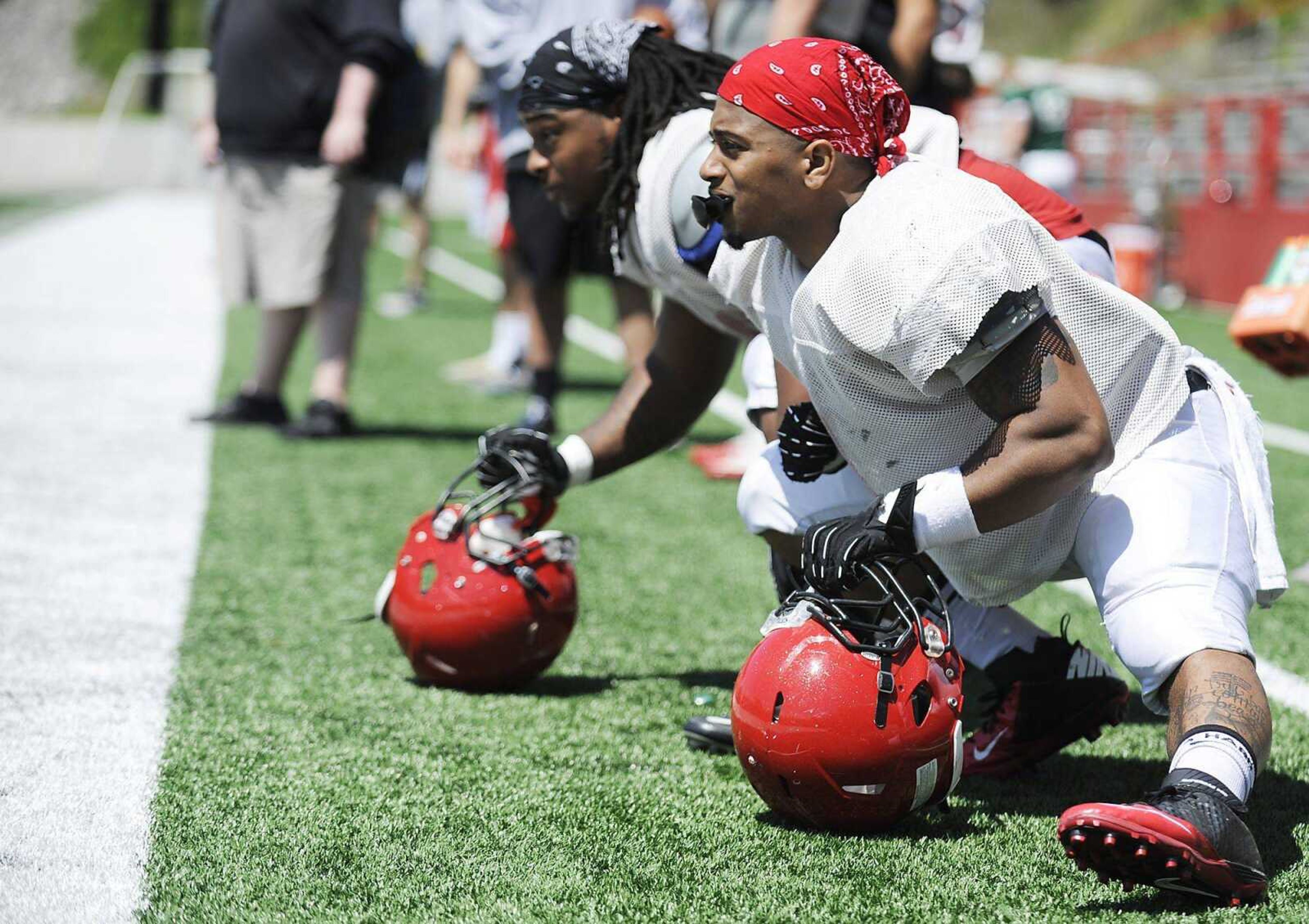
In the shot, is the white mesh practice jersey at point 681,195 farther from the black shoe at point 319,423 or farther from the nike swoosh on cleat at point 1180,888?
the black shoe at point 319,423

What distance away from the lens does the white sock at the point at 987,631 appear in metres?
2.88

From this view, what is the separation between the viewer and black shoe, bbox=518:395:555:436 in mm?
5570

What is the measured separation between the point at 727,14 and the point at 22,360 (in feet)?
14.9

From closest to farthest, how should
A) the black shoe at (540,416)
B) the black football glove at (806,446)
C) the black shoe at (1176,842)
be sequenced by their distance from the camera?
the black shoe at (1176,842) < the black football glove at (806,446) < the black shoe at (540,416)

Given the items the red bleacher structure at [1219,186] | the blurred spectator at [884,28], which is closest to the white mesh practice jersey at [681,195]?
the blurred spectator at [884,28]

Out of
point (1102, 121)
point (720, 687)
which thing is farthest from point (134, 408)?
point (1102, 121)

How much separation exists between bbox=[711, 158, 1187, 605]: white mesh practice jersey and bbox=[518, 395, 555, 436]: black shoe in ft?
9.70

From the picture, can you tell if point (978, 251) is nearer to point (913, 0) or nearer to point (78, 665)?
point (78, 665)

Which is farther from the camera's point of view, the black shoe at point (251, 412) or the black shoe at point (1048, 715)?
the black shoe at point (251, 412)

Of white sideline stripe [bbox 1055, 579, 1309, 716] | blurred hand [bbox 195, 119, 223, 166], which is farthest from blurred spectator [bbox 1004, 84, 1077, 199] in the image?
white sideline stripe [bbox 1055, 579, 1309, 716]

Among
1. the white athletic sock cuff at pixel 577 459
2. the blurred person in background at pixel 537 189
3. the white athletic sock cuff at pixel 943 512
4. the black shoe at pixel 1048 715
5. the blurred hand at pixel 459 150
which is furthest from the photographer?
the blurred hand at pixel 459 150

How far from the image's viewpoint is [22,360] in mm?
8023

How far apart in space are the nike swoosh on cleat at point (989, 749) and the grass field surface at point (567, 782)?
5 cm

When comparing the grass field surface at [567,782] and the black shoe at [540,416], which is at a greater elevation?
the grass field surface at [567,782]
